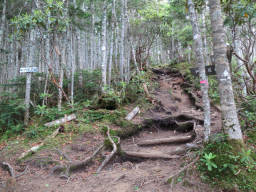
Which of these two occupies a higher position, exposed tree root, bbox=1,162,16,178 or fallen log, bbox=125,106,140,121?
fallen log, bbox=125,106,140,121

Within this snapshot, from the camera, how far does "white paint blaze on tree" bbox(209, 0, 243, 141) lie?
3.12m

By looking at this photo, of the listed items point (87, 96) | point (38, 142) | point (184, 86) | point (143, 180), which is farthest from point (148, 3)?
point (143, 180)

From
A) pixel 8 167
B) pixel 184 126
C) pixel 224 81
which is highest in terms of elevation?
pixel 224 81

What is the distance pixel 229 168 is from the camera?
2.88 metres

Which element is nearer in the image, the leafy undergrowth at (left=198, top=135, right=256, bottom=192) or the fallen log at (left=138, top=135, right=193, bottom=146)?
the leafy undergrowth at (left=198, top=135, right=256, bottom=192)

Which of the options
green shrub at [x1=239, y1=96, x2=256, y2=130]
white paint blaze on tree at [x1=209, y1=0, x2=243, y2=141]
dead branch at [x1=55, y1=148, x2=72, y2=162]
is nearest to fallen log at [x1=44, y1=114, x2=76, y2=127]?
dead branch at [x1=55, y1=148, x2=72, y2=162]

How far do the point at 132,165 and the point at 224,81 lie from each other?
2.96m

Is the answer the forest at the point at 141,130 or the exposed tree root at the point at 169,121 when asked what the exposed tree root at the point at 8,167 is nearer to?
the forest at the point at 141,130

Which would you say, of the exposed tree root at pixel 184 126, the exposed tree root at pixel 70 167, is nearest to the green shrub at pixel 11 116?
the exposed tree root at pixel 70 167

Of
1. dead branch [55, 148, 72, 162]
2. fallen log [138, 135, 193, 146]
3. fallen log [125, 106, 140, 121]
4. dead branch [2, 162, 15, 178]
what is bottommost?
dead branch [2, 162, 15, 178]

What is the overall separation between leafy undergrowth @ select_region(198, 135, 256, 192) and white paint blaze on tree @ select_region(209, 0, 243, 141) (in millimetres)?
273

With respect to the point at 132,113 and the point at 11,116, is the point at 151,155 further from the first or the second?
the point at 11,116

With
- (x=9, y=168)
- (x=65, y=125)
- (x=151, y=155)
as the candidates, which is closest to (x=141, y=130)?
(x=151, y=155)

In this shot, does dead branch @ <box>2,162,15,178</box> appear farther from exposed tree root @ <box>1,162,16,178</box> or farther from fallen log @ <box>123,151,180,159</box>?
Result: fallen log @ <box>123,151,180,159</box>
